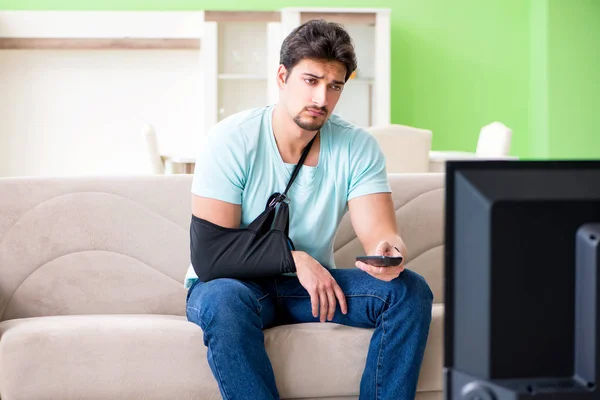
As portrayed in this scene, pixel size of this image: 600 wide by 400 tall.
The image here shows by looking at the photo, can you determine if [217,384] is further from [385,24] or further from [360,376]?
[385,24]

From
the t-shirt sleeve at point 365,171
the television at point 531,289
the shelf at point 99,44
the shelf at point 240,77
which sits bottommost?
the television at point 531,289

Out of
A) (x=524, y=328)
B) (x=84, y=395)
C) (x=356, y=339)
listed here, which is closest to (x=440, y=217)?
(x=356, y=339)

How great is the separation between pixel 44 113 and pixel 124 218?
4142 mm

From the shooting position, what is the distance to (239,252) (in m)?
1.82

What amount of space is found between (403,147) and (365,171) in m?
2.17

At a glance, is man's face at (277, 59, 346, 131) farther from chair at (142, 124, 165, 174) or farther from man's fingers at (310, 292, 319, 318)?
chair at (142, 124, 165, 174)

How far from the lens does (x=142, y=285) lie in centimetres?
224

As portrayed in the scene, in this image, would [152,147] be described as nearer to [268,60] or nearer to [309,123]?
[268,60]

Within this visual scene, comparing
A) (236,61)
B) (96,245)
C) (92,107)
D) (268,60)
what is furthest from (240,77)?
(96,245)

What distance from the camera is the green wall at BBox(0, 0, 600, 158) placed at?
6.19 m

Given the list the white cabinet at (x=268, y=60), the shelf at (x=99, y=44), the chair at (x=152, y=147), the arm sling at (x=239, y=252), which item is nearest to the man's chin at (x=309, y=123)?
the arm sling at (x=239, y=252)

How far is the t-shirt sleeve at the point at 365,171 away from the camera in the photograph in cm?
195

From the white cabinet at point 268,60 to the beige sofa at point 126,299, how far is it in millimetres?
3594

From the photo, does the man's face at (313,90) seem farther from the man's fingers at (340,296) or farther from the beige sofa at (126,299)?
the beige sofa at (126,299)
